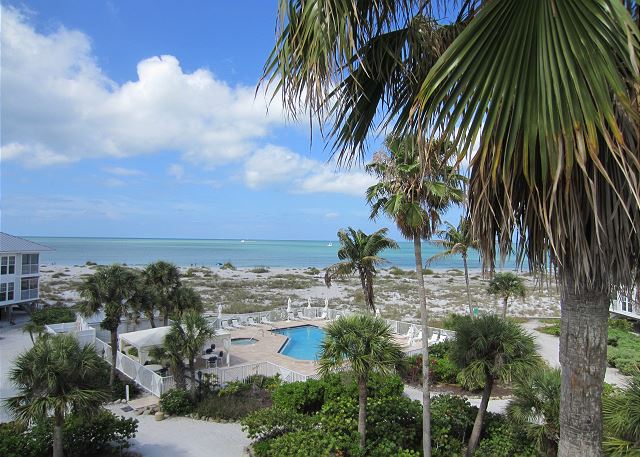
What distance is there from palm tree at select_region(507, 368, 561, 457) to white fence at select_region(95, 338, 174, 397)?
35.5ft

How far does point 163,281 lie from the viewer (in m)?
19.3

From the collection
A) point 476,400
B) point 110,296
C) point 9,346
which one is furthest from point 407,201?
point 9,346

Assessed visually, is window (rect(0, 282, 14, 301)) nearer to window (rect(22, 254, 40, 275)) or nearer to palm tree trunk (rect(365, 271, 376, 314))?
window (rect(22, 254, 40, 275))

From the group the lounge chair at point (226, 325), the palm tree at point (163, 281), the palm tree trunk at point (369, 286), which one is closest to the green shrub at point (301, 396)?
the palm tree trunk at point (369, 286)

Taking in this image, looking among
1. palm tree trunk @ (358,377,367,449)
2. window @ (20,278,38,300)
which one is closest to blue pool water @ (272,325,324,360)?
palm tree trunk @ (358,377,367,449)

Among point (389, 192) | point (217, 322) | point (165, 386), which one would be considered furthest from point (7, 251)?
point (389, 192)

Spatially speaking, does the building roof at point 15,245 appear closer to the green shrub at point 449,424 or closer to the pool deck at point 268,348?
the pool deck at point 268,348

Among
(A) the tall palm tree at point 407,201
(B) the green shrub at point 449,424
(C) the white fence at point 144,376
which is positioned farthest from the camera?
(C) the white fence at point 144,376

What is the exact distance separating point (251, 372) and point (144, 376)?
152 inches

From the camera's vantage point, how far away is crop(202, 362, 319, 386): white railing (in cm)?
1498

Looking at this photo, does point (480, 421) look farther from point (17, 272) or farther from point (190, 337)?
point (17, 272)

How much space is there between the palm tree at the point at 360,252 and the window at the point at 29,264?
22.7 metres

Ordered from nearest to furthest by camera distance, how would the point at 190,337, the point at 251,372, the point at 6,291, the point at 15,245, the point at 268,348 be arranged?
1. the point at 190,337
2. the point at 251,372
3. the point at 268,348
4. the point at 6,291
5. the point at 15,245

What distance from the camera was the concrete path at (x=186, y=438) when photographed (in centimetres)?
1059
